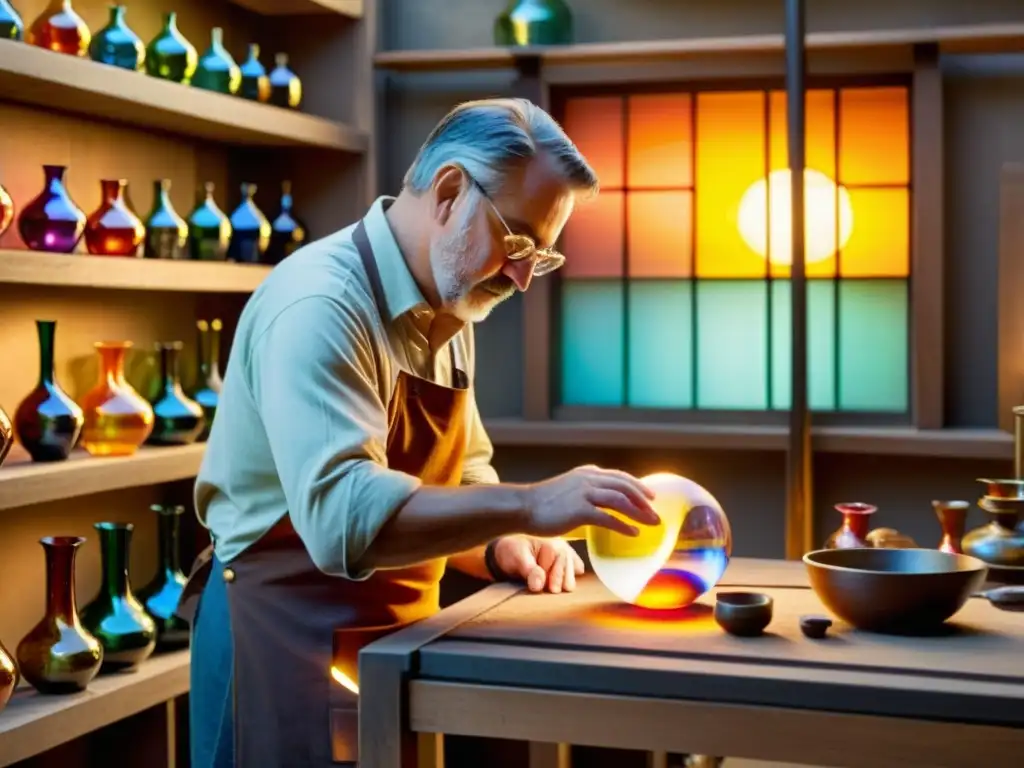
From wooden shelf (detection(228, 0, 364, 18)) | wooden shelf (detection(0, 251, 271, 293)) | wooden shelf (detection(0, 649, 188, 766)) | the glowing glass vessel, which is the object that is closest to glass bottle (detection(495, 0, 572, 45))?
wooden shelf (detection(228, 0, 364, 18))

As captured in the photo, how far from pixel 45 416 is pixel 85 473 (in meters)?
0.15

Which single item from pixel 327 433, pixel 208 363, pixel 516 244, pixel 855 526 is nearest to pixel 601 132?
pixel 208 363

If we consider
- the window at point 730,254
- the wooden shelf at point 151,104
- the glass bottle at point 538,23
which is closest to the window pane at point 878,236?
the window at point 730,254

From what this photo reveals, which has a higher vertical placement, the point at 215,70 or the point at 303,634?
the point at 215,70

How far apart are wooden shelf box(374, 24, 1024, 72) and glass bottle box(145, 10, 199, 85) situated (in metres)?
0.96

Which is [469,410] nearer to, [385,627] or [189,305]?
[385,627]

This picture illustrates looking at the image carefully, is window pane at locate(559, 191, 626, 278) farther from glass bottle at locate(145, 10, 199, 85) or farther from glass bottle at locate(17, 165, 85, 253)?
glass bottle at locate(17, 165, 85, 253)

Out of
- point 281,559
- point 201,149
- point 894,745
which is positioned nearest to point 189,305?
point 201,149

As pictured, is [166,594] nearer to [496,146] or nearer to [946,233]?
[496,146]

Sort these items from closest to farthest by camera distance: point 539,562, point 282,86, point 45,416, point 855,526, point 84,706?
point 539,562
point 855,526
point 84,706
point 45,416
point 282,86

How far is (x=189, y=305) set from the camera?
13.5ft

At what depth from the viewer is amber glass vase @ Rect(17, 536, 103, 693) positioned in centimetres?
299

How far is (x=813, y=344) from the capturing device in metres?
4.45

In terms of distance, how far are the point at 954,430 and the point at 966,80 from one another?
1.02 metres
